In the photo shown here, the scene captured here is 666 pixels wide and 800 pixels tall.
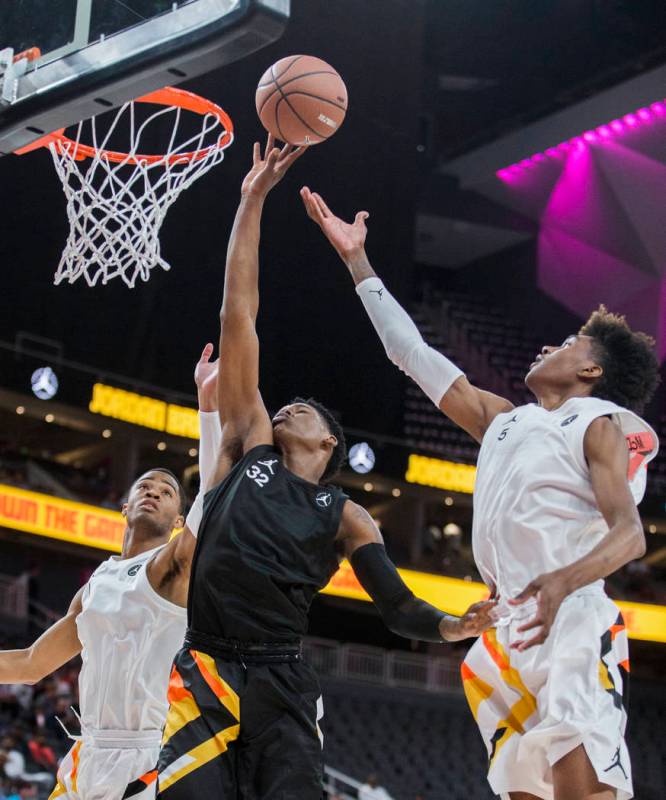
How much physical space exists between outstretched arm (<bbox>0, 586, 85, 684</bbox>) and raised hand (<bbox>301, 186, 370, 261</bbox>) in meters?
1.83

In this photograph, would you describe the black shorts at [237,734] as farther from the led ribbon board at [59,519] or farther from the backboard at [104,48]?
the led ribbon board at [59,519]

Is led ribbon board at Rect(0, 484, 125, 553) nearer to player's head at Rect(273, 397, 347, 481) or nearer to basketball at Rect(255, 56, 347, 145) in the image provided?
basketball at Rect(255, 56, 347, 145)

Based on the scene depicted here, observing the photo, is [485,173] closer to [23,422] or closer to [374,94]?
[374,94]

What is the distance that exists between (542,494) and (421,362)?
2.40 ft

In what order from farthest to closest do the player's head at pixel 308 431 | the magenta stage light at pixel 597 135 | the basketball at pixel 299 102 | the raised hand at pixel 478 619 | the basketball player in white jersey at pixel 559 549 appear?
the magenta stage light at pixel 597 135 → the basketball at pixel 299 102 → the player's head at pixel 308 431 → the raised hand at pixel 478 619 → the basketball player in white jersey at pixel 559 549

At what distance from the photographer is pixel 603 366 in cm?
375

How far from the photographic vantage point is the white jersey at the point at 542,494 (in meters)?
3.35

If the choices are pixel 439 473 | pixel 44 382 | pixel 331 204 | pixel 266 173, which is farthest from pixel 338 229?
pixel 439 473

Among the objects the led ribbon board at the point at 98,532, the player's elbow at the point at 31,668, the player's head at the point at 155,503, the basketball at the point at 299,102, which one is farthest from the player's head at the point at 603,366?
the led ribbon board at the point at 98,532

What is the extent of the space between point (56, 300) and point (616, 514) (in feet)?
58.2

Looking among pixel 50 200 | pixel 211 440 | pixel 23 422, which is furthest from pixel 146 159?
pixel 23 422

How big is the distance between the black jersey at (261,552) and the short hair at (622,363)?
929mm

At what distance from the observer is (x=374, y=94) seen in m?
21.5

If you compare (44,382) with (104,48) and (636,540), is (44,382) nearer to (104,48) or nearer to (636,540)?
(104,48)
